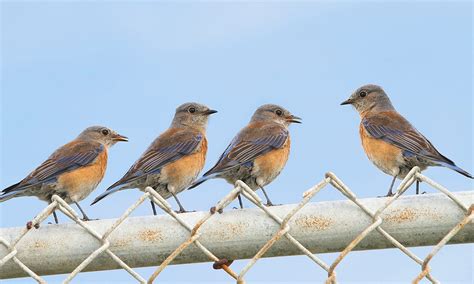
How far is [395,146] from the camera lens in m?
6.98

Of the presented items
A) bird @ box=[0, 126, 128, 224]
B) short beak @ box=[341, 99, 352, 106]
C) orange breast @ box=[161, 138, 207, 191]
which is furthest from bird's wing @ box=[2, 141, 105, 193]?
short beak @ box=[341, 99, 352, 106]

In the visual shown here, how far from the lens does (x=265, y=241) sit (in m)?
2.92

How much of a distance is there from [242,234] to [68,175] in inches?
172

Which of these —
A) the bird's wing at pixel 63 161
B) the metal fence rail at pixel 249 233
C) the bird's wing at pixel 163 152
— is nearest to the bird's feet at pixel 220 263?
the metal fence rail at pixel 249 233

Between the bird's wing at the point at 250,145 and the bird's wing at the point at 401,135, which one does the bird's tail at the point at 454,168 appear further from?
the bird's wing at the point at 250,145

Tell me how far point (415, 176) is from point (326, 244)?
412 mm

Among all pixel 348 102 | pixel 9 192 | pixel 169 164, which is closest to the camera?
pixel 9 192

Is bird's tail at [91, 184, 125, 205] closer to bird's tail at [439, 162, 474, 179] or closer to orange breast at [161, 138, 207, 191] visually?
orange breast at [161, 138, 207, 191]

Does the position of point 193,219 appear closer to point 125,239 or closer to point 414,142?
point 125,239

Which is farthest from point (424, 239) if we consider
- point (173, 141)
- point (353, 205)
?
point (173, 141)

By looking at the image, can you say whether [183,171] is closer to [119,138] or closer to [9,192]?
[119,138]

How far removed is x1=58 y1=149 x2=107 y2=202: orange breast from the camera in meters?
6.98

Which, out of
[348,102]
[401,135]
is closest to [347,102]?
[348,102]

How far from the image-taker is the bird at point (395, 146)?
663cm
